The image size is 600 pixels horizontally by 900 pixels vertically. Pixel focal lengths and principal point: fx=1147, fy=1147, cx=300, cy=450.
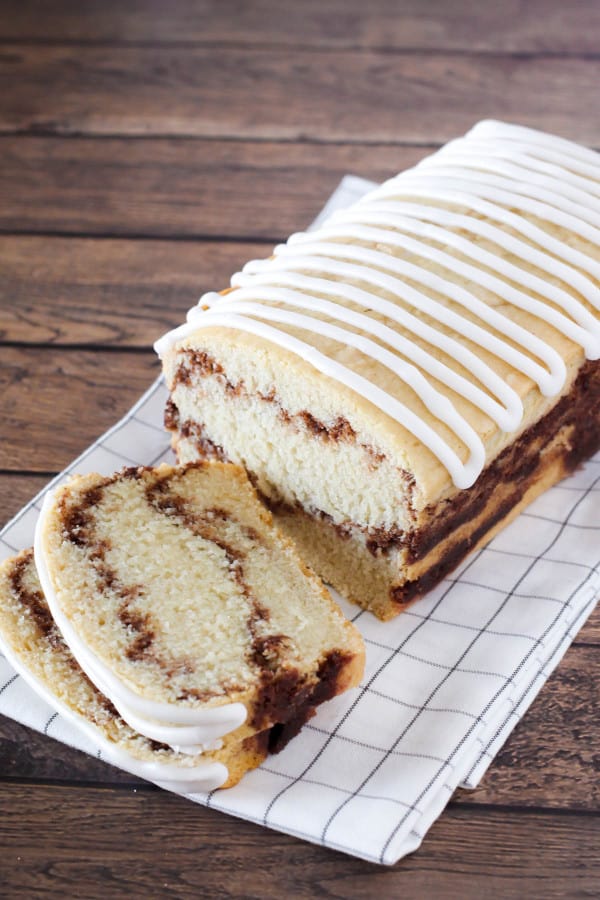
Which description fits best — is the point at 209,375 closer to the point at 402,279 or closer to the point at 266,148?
the point at 402,279

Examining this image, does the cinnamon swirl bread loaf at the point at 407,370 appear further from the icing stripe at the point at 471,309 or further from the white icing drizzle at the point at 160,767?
the white icing drizzle at the point at 160,767

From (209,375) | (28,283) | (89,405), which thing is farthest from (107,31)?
(209,375)

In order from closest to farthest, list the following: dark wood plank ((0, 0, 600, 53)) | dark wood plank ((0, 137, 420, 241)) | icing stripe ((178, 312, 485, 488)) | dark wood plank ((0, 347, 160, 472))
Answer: icing stripe ((178, 312, 485, 488)) < dark wood plank ((0, 347, 160, 472)) < dark wood plank ((0, 137, 420, 241)) < dark wood plank ((0, 0, 600, 53))

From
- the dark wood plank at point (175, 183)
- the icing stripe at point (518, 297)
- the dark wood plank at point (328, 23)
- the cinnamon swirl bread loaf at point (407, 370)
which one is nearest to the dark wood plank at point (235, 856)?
the cinnamon swirl bread loaf at point (407, 370)

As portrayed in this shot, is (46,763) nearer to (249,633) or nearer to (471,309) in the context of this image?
(249,633)

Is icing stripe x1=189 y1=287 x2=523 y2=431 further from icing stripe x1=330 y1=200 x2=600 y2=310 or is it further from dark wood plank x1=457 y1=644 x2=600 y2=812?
dark wood plank x1=457 y1=644 x2=600 y2=812

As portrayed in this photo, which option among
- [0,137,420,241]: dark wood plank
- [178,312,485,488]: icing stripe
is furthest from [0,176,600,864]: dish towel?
[0,137,420,241]: dark wood plank
